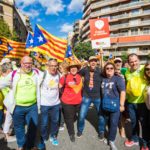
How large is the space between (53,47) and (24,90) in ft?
10.5

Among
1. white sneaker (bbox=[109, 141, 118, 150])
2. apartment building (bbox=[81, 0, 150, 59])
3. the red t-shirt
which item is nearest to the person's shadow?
the red t-shirt

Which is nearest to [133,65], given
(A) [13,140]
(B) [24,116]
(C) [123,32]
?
(B) [24,116]

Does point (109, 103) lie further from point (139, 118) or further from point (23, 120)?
point (23, 120)

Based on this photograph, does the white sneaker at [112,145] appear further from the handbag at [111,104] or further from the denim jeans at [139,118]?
the handbag at [111,104]

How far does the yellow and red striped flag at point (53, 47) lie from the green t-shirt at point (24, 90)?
291 centimetres

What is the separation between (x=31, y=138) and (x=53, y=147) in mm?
638

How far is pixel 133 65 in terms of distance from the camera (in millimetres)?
4617

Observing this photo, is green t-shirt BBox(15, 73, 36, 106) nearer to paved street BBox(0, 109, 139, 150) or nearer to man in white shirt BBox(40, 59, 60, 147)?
man in white shirt BBox(40, 59, 60, 147)

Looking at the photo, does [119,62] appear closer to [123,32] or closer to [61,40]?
[61,40]

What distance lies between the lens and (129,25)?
4719 centimetres

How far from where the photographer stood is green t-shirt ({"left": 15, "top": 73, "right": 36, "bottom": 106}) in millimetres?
4051

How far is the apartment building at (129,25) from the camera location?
45.0 m

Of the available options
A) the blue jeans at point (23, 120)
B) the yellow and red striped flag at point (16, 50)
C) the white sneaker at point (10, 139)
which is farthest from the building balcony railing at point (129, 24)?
the blue jeans at point (23, 120)

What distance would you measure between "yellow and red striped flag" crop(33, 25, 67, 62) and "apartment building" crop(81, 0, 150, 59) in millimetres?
39638
